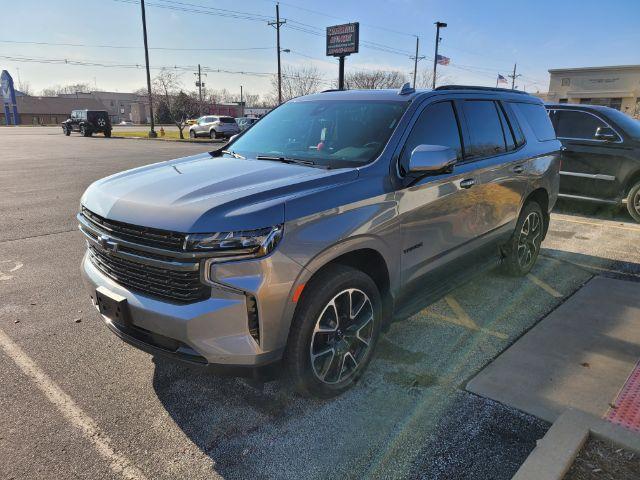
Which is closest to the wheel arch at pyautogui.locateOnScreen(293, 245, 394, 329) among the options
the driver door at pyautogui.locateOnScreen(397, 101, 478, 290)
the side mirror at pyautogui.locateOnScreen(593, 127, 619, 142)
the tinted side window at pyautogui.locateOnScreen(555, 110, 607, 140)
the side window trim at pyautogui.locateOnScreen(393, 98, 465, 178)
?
the driver door at pyautogui.locateOnScreen(397, 101, 478, 290)

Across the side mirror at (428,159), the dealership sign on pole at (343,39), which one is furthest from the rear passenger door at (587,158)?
the dealership sign on pole at (343,39)

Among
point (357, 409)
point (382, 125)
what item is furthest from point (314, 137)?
point (357, 409)

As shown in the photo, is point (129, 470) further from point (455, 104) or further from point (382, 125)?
point (455, 104)

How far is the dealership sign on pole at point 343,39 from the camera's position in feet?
113

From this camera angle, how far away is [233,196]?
102 inches

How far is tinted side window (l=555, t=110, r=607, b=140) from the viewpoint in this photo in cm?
845

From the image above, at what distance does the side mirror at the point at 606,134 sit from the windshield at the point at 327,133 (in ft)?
20.4

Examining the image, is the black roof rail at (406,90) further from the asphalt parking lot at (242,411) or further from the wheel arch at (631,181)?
the wheel arch at (631,181)

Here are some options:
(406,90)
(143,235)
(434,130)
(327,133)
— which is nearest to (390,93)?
(406,90)

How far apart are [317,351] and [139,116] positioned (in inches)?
4614

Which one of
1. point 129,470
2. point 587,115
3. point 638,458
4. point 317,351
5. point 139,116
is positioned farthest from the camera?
point 139,116

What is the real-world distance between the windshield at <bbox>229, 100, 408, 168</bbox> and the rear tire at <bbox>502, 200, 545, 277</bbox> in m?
2.34

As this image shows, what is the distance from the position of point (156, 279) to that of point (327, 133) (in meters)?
1.82

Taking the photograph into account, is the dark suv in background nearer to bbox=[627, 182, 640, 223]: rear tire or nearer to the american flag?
bbox=[627, 182, 640, 223]: rear tire
